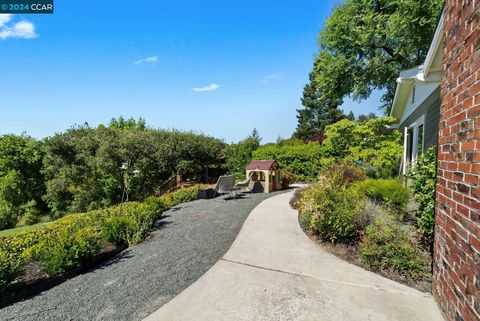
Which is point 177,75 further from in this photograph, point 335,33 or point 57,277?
point 335,33

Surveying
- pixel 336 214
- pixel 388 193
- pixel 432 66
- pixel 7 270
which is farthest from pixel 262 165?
pixel 7 270

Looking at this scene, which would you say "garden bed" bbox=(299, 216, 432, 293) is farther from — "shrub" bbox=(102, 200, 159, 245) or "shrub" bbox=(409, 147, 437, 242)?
"shrub" bbox=(102, 200, 159, 245)

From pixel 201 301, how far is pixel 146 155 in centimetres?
1193

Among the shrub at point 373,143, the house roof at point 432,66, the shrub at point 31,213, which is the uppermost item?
the house roof at point 432,66

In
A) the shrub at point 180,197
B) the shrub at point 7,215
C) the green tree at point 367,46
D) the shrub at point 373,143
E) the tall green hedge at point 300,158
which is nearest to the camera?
the shrub at point 373,143

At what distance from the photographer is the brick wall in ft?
5.40

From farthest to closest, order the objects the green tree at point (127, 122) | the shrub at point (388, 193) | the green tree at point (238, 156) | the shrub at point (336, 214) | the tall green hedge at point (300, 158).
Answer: the green tree at point (127, 122), the green tree at point (238, 156), the tall green hedge at point (300, 158), the shrub at point (388, 193), the shrub at point (336, 214)

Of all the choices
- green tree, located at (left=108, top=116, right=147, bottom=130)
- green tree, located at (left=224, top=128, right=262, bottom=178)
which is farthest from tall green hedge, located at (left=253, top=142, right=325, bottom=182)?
green tree, located at (left=108, top=116, right=147, bottom=130)

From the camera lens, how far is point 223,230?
211 inches

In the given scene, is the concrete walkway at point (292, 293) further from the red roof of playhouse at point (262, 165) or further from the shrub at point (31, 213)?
the shrub at point (31, 213)

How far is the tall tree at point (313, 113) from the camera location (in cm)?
3659

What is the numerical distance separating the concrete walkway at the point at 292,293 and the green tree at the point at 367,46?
13.9m

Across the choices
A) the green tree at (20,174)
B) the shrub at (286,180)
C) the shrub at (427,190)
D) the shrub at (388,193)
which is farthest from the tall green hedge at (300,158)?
the green tree at (20,174)

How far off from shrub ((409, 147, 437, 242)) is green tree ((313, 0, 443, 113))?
12082 millimetres
